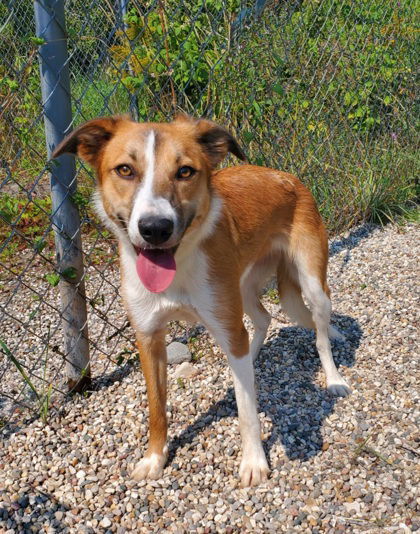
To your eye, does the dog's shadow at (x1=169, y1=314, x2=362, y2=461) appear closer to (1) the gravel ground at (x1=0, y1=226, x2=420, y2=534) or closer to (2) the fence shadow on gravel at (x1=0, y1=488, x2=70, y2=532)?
(1) the gravel ground at (x1=0, y1=226, x2=420, y2=534)

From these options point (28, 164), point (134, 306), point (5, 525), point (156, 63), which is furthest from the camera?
point (28, 164)

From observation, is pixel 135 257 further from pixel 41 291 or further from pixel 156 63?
pixel 41 291

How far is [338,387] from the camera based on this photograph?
3.30 metres

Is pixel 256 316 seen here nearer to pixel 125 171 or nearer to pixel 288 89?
pixel 125 171

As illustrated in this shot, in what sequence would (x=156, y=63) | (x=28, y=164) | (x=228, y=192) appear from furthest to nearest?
1. (x=28, y=164)
2. (x=156, y=63)
3. (x=228, y=192)

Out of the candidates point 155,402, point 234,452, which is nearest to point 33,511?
point 155,402

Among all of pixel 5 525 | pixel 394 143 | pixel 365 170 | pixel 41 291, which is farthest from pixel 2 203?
pixel 394 143

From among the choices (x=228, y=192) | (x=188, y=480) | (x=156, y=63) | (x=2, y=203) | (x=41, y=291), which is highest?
(x=156, y=63)

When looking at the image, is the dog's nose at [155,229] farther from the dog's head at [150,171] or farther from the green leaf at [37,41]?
the green leaf at [37,41]

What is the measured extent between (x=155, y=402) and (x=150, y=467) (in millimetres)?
316

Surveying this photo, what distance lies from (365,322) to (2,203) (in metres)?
2.75

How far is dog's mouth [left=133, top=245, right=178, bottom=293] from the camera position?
2275mm

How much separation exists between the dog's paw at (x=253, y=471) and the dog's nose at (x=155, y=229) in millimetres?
1259

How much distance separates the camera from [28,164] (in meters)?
6.01
